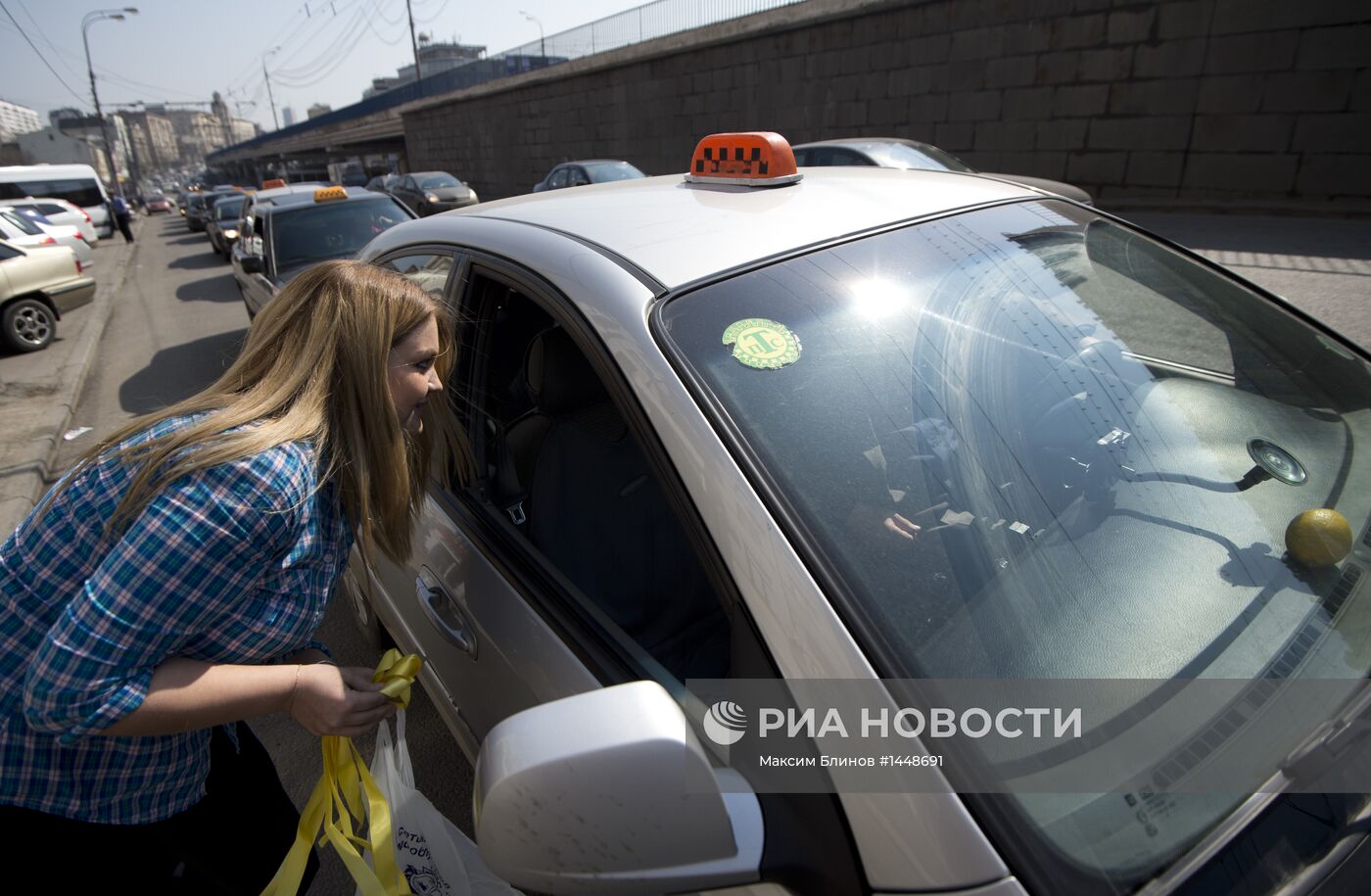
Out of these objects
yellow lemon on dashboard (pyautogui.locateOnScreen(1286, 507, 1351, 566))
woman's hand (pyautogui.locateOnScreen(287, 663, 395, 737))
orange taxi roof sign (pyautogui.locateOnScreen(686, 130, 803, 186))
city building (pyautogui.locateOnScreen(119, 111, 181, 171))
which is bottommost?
woman's hand (pyautogui.locateOnScreen(287, 663, 395, 737))

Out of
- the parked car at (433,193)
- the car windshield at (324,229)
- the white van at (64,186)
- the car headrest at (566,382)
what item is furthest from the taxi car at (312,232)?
the white van at (64,186)

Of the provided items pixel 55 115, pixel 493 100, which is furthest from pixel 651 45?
pixel 55 115

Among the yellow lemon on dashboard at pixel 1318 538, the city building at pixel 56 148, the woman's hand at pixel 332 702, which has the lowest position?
the woman's hand at pixel 332 702

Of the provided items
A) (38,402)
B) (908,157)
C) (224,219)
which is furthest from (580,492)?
(224,219)

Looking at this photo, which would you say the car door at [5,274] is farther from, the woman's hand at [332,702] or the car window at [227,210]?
the woman's hand at [332,702]

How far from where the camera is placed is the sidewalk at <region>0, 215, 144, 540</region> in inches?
197

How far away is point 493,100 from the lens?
97.3ft

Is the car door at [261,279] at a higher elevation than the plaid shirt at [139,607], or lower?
lower

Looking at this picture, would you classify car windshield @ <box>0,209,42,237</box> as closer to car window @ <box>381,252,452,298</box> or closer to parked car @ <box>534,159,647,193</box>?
parked car @ <box>534,159,647,193</box>

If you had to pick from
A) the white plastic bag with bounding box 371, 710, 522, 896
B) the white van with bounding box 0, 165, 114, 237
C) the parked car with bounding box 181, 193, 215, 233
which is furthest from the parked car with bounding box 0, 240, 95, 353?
the white van with bounding box 0, 165, 114, 237

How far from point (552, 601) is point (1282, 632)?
1202 mm

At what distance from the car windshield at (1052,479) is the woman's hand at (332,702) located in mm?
815

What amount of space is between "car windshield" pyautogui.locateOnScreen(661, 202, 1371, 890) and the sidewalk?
520 cm

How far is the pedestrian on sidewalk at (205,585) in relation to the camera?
40.4 inches
